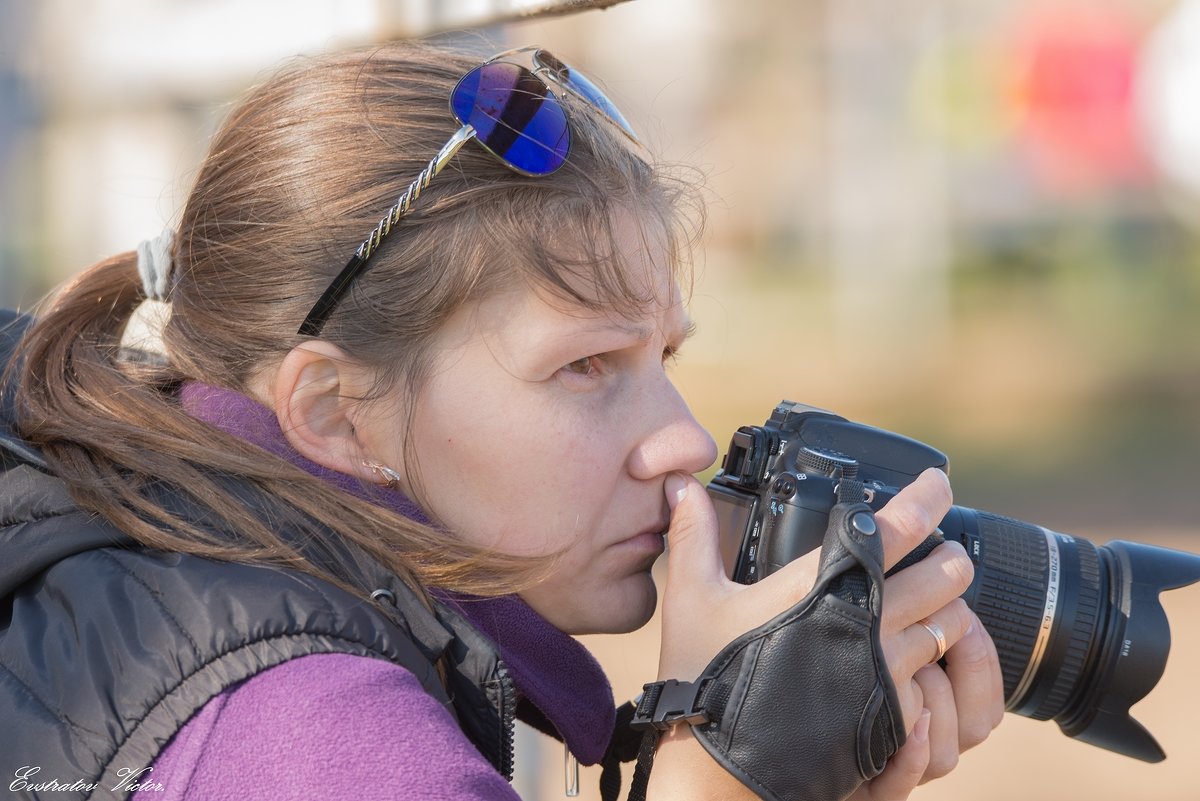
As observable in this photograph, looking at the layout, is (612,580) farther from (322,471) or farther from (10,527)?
(10,527)

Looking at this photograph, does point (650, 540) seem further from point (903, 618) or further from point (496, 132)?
point (496, 132)

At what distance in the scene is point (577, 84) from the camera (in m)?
1.72

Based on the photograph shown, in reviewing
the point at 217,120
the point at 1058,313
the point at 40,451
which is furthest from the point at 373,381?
the point at 1058,313

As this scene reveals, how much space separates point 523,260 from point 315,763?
65 cm

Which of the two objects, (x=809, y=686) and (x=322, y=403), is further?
(x=322, y=403)

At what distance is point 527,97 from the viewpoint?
5.18 feet

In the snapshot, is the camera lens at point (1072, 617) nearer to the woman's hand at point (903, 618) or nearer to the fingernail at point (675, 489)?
the woman's hand at point (903, 618)

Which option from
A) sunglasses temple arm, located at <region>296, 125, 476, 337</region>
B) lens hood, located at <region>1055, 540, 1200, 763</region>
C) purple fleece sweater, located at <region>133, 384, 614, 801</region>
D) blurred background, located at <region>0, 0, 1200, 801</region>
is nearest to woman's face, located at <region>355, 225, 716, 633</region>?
sunglasses temple arm, located at <region>296, 125, 476, 337</region>

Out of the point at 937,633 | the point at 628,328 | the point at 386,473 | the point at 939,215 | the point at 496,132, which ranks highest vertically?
the point at 496,132

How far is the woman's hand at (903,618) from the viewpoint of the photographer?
1.42 metres

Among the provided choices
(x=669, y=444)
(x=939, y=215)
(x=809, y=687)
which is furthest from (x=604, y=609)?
(x=939, y=215)

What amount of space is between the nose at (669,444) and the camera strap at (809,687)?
27 centimetres

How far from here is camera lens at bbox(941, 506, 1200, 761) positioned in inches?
66.1

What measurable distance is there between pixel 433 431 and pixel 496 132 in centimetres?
36
